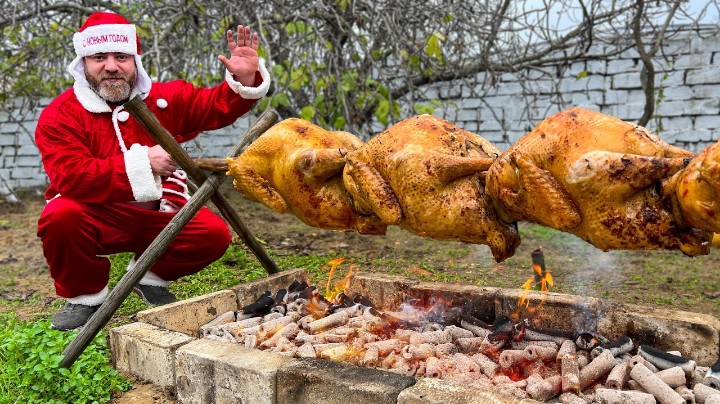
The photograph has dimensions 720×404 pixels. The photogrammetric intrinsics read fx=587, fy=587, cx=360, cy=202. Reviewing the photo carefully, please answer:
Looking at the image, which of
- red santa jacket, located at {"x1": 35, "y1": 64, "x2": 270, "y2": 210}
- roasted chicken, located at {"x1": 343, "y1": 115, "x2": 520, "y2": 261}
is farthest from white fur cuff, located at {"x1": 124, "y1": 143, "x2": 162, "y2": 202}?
roasted chicken, located at {"x1": 343, "y1": 115, "x2": 520, "y2": 261}

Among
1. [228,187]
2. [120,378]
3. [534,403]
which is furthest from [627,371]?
[228,187]

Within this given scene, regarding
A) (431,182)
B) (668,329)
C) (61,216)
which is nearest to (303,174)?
(431,182)

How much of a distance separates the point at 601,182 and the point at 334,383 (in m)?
1.32

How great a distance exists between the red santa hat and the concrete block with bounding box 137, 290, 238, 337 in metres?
1.76

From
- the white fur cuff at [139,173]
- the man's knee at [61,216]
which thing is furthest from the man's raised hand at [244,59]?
the man's knee at [61,216]

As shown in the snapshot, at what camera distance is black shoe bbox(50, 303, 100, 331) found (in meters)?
3.97

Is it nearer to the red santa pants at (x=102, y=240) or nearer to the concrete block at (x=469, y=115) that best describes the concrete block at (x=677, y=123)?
the concrete block at (x=469, y=115)

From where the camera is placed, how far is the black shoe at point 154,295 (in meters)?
4.55

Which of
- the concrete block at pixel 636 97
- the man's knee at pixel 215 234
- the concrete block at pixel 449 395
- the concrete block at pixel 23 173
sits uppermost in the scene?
the concrete block at pixel 636 97

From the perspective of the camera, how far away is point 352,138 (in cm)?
332

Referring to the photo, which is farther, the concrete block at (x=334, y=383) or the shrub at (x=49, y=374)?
the shrub at (x=49, y=374)

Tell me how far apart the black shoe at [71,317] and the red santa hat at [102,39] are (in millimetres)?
1582

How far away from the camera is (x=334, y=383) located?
2443 mm

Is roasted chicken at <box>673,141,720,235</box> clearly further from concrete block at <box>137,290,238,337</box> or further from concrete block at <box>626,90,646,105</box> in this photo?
concrete block at <box>626,90,646,105</box>
